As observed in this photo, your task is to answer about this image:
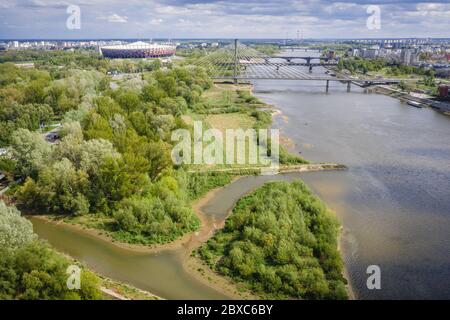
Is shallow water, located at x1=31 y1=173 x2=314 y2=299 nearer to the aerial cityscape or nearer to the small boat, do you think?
the aerial cityscape

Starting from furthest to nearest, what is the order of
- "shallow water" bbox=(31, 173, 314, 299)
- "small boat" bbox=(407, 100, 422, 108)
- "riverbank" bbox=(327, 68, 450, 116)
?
"small boat" bbox=(407, 100, 422, 108)
"riverbank" bbox=(327, 68, 450, 116)
"shallow water" bbox=(31, 173, 314, 299)

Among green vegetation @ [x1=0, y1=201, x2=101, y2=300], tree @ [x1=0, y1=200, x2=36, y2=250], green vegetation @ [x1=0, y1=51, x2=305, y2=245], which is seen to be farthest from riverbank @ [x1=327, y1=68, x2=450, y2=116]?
tree @ [x1=0, y1=200, x2=36, y2=250]

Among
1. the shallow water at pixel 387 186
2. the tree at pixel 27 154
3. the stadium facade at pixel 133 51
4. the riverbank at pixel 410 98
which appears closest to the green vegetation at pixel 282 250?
the shallow water at pixel 387 186

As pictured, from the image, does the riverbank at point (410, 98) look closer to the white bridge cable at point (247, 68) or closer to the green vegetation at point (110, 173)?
the white bridge cable at point (247, 68)

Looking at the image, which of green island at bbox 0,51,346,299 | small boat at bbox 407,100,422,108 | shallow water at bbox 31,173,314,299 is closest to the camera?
green island at bbox 0,51,346,299
